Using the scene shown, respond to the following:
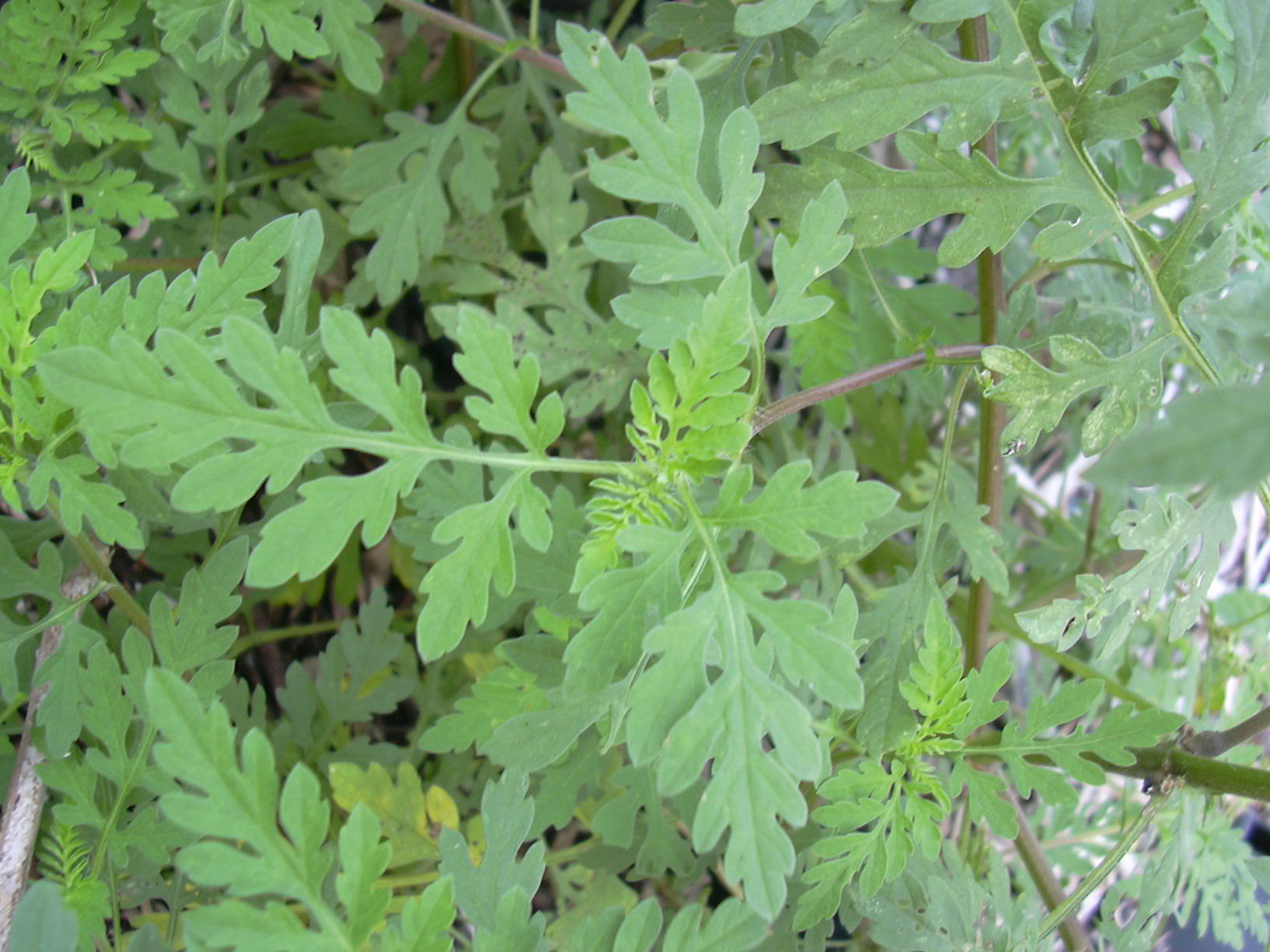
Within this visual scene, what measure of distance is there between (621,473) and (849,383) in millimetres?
263

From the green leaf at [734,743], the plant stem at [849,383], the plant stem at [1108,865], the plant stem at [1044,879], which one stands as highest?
the plant stem at [849,383]

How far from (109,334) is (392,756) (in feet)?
2.31

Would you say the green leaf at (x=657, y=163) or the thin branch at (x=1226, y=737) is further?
the thin branch at (x=1226, y=737)

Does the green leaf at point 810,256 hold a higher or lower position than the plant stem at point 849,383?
higher

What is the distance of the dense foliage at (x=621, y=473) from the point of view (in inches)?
26.7

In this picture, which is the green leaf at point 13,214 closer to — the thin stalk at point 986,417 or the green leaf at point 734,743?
the green leaf at point 734,743

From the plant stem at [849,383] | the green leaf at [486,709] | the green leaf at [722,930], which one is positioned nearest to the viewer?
the green leaf at [722,930]

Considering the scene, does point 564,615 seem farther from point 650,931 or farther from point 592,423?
point 592,423

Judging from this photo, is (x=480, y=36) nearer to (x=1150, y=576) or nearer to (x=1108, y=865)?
(x=1150, y=576)

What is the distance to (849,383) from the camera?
2.99ft

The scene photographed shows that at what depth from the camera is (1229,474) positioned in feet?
1.51

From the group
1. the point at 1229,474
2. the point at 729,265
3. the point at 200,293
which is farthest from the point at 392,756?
the point at 1229,474

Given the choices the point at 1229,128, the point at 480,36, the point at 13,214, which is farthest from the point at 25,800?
the point at 1229,128

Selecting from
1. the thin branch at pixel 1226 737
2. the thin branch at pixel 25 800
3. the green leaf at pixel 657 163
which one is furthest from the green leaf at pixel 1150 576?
the thin branch at pixel 25 800
